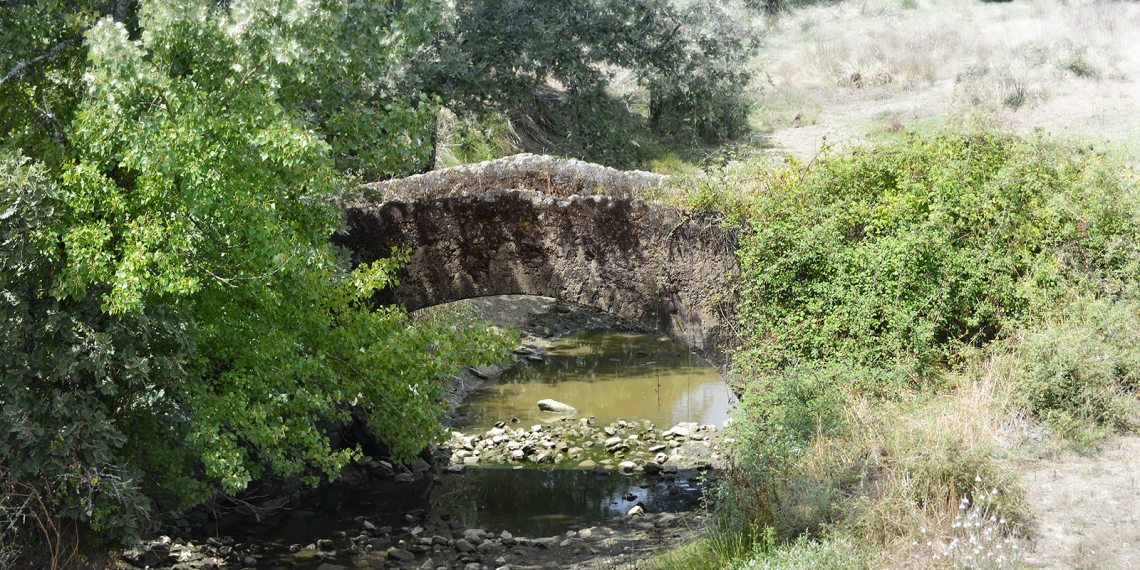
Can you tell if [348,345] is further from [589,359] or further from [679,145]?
[679,145]

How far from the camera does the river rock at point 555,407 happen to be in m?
13.3

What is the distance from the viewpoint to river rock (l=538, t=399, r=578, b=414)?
43.5 feet

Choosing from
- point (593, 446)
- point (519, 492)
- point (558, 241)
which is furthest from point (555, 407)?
point (558, 241)

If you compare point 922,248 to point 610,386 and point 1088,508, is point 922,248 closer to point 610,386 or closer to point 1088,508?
point 1088,508

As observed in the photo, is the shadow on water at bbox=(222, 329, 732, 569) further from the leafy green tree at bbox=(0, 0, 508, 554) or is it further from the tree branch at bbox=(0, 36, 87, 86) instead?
the tree branch at bbox=(0, 36, 87, 86)

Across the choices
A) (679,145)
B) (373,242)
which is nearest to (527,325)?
(679,145)

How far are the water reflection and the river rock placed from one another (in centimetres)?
16

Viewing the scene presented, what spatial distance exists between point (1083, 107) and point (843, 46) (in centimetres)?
948

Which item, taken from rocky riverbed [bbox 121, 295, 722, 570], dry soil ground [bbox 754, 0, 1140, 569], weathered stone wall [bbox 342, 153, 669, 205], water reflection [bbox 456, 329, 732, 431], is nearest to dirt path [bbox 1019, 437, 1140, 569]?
dry soil ground [bbox 754, 0, 1140, 569]

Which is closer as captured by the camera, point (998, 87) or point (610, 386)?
point (610, 386)

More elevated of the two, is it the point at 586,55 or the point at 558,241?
the point at 586,55

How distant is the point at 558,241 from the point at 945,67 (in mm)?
15397

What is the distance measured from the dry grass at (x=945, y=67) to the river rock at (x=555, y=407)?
6893mm

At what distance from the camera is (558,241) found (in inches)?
Result: 354
